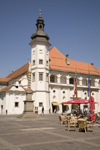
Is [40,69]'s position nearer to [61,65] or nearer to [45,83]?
[45,83]

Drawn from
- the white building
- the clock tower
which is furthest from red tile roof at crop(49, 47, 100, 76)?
the clock tower

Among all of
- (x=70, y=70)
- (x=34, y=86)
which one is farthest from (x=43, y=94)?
(x=70, y=70)

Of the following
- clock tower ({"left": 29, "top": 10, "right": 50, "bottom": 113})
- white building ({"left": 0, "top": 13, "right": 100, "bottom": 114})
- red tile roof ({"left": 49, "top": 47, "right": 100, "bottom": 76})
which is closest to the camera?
white building ({"left": 0, "top": 13, "right": 100, "bottom": 114})

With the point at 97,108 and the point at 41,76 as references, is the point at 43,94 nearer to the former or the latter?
the point at 41,76

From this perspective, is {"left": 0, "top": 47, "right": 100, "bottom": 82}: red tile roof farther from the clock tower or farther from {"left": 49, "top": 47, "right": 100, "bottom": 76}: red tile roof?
the clock tower

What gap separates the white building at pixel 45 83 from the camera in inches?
1634

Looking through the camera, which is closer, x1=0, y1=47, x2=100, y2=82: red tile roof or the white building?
the white building

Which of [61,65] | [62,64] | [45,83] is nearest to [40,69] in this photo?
[45,83]

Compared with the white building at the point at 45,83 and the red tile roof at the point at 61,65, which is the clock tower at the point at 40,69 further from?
the red tile roof at the point at 61,65

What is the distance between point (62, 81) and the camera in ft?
159

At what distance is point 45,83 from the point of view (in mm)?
42688

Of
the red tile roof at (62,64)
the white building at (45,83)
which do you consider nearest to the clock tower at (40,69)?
the white building at (45,83)

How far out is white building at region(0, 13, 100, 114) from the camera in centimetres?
4150

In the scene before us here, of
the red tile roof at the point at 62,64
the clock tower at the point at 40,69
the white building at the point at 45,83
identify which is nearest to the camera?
the white building at the point at 45,83
